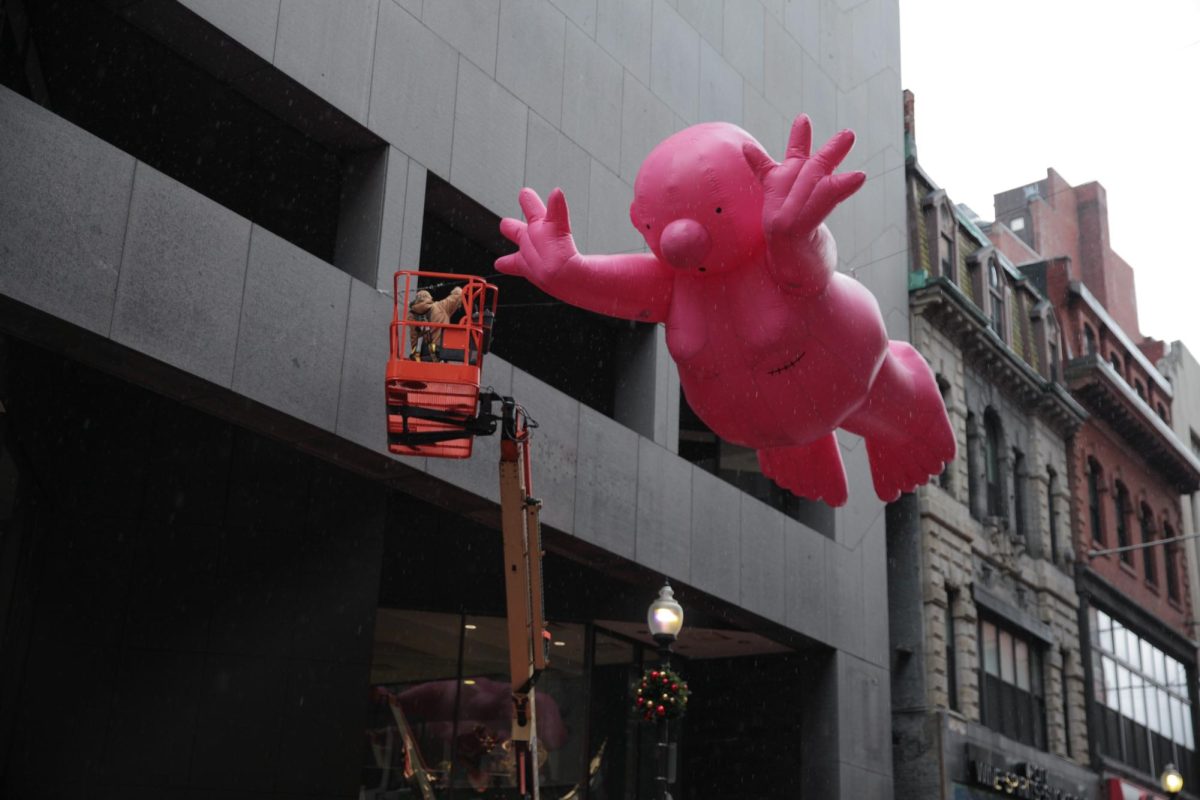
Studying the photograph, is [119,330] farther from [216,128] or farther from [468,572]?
[468,572]

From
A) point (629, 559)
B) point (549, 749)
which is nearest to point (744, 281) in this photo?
point (629, 559)

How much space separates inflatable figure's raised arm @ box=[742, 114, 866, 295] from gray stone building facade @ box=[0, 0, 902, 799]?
20.5 ft

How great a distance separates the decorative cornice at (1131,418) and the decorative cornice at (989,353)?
2.15m

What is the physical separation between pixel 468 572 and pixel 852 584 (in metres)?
8.15

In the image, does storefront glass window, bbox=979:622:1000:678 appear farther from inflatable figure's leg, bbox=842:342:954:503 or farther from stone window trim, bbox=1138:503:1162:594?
inflatable figure's leg, bbox=842:342:954:503

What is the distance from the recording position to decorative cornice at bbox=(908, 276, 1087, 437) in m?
28.5

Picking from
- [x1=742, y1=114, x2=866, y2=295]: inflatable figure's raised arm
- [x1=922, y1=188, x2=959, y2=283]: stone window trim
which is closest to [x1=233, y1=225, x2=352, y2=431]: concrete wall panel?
[x1=742, y1=114, x2=866, y2=295]: inflatable figure's raised arm

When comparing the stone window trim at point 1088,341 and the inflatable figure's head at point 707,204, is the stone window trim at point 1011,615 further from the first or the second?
the inflatable figure's head at point 707,204

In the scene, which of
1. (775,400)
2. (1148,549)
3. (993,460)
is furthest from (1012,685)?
(775,400)

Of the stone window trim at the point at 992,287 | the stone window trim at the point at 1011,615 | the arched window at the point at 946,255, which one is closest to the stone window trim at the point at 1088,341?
the stone window trim at the point at 992,287

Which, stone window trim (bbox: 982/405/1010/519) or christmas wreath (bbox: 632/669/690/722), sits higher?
stone window trim (bbox: 982/405/1010/519)

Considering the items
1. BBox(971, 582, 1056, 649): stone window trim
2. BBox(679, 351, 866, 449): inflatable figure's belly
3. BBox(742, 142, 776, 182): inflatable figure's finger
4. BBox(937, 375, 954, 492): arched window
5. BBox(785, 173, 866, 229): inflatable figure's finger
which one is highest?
BBox(937, 375, 954, 492): arched window

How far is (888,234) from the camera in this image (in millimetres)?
28047

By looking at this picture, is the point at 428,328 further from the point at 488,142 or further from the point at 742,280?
the point at 488,142
